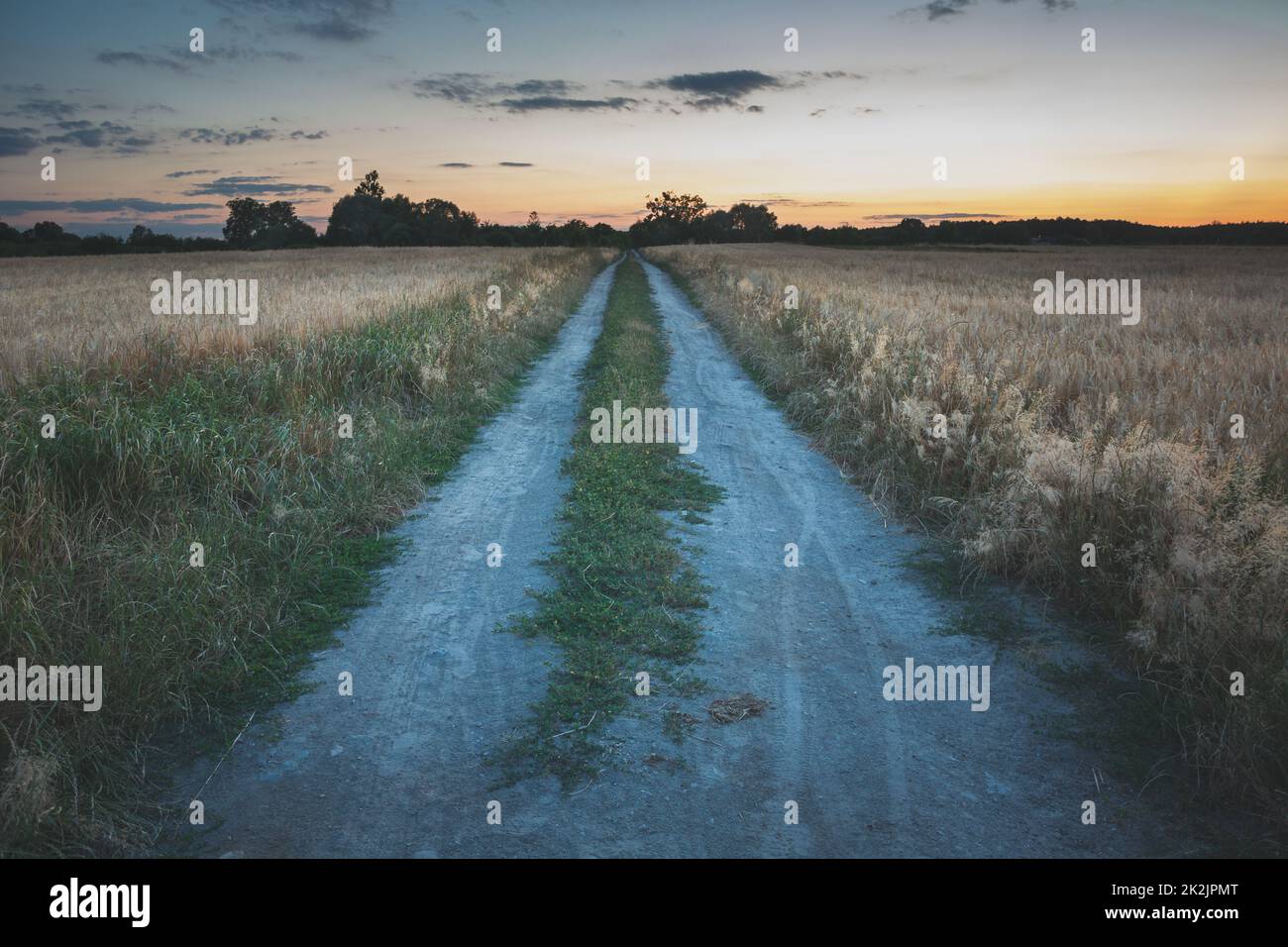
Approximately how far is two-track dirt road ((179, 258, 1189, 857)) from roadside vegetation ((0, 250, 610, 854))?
0.42 meters

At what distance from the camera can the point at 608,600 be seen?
17.3ft

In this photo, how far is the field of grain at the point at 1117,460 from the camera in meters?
3.94

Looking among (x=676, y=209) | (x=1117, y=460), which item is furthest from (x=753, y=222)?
(x=1117, y=460)

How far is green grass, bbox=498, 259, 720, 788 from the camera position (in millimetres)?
3904

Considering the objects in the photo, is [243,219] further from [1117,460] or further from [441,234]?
[1117,460]

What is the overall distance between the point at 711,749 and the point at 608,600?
5.55 ft

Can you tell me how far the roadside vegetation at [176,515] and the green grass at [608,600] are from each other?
1.55 metres

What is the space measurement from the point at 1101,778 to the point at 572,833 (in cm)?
256

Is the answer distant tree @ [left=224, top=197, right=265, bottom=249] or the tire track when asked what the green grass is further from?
distant tree @ [left=224, top=197, right=265, bottom=249]

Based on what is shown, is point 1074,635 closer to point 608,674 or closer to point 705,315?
point 608,674

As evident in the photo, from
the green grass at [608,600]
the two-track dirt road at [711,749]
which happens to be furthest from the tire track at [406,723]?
the green grass at [608,600]

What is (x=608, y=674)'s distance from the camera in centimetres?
439

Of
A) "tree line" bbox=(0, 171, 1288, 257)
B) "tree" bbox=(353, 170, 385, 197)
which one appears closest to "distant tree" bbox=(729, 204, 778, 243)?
"tree line" bbox=(0, 171, 1288, 257)
